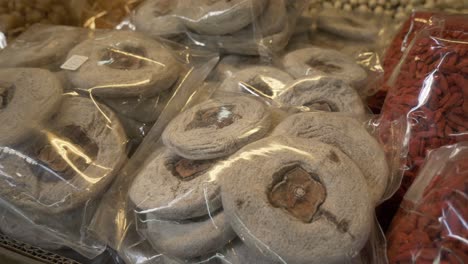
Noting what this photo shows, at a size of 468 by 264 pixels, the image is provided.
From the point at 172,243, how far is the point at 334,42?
0.88m

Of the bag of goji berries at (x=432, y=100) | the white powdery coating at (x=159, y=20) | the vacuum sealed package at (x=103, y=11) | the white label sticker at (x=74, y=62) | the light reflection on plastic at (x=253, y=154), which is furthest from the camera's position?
the vacuum sealed package at (x=103, y=11)

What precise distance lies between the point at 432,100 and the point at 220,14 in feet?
1.84

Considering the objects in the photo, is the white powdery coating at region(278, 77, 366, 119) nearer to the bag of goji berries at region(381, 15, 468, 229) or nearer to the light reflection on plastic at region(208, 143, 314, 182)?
the bag of goji berries at region(381, 15, 468, 229)

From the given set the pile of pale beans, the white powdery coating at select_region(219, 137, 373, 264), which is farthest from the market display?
the pile of pale beans

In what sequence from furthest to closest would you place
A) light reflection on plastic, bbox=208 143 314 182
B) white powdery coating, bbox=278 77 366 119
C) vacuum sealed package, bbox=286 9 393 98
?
vacuum sealed package, bbox=286 9 393 98
white powdery coating, bbox=278 77 366 119
light reflection on plastic, bbox=208 143 314 182

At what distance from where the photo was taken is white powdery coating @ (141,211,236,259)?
70 cm

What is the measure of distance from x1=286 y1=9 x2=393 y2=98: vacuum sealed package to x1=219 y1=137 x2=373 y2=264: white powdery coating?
1.58 feet

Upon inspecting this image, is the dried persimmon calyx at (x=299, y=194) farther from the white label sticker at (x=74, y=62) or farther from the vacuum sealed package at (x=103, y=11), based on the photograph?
the vacuum sealed package at (x=103, y=11)

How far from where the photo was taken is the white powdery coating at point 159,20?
1.27m

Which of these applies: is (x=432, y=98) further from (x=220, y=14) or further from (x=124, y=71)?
(x=124, y=71)

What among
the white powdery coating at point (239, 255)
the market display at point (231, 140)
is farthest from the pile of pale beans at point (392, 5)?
the white powdery coating at point (239, 255)

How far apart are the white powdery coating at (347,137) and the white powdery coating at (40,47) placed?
0.67 m

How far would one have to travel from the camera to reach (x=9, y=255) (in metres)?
0.94

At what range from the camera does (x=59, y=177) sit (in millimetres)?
859
